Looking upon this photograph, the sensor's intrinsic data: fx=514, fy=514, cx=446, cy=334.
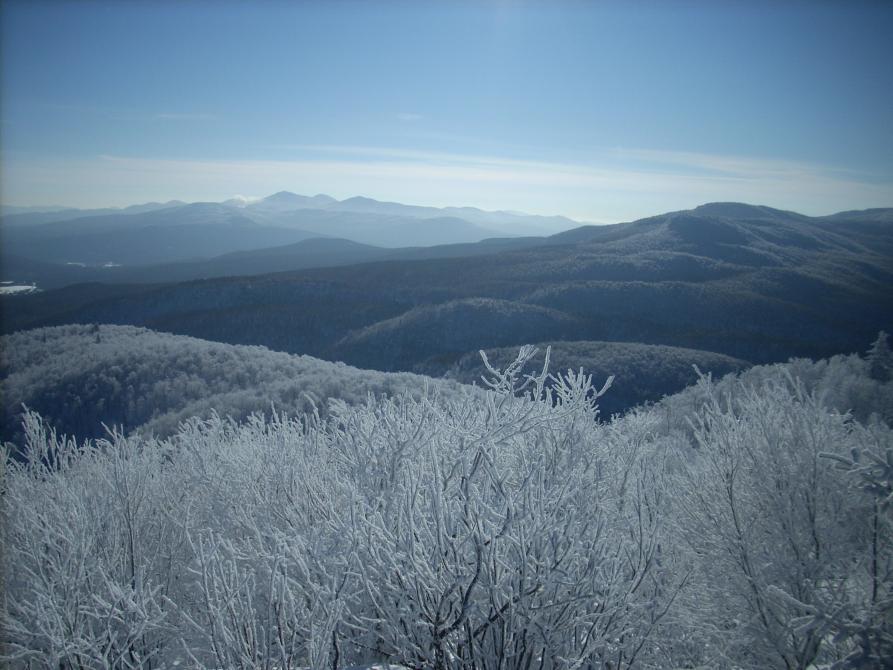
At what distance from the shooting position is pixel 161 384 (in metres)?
35.4

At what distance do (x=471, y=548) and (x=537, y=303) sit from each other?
72.7 meters

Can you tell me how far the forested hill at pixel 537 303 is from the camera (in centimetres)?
6744

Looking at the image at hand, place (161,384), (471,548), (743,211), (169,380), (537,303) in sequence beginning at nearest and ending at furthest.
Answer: (471,548), (161,384), (169,380), (537,303), (743,211)

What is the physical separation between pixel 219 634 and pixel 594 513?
11.2 feet

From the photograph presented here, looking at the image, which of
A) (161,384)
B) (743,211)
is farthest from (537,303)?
(743,211)

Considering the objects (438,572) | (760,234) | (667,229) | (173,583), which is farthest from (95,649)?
(760,234)

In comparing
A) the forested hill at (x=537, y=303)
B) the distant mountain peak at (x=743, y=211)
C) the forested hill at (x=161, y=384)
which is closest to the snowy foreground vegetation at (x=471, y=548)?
the forested hill at (x=161, y=384)

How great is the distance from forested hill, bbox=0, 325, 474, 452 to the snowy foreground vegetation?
70.3 ft

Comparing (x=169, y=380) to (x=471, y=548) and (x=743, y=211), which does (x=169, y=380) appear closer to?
(x=471, y=548)

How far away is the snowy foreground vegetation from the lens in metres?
4.04

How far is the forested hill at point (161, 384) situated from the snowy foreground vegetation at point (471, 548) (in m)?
21.4

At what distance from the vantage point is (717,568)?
7305 mm

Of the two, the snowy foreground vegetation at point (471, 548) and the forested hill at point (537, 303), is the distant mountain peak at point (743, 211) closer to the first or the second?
the forested hill at point (537, 303)

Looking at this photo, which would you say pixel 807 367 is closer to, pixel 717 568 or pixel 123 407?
pixel 717 568
